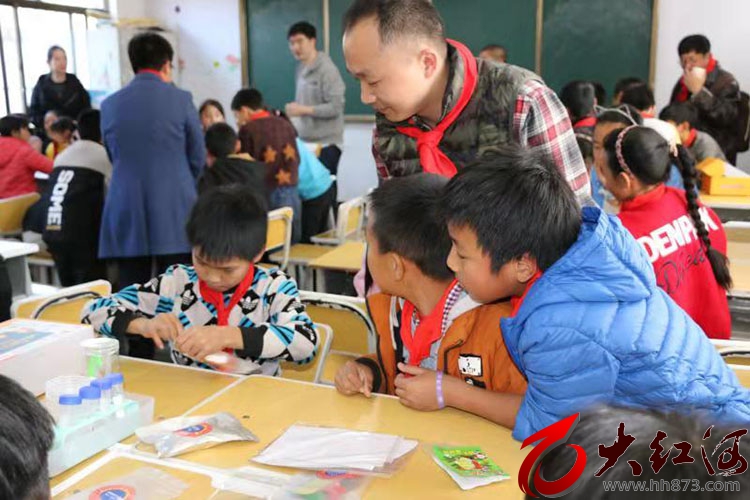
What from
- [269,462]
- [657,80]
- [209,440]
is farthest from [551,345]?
[657,80]

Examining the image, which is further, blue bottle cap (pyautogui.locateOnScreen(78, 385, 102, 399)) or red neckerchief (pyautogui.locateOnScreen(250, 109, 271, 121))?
red neckerchief (pyautogui.locateOnScreen(250, 109, 271, 121))

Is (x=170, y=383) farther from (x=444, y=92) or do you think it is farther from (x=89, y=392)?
(x=444, y=92)

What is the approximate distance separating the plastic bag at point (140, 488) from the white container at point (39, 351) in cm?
33

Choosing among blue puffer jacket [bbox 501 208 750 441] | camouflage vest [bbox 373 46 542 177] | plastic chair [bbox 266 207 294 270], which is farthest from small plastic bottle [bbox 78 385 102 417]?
plastic chair [bbox 266 207 294 270]

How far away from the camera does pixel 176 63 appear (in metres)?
8.34

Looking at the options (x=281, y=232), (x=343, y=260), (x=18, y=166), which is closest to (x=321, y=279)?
(x=343, y=260)

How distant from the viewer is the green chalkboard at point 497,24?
6656 millimetres

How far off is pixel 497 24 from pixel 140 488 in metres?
6.38

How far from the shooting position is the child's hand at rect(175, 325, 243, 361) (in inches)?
62.7

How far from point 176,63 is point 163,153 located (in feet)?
17.7

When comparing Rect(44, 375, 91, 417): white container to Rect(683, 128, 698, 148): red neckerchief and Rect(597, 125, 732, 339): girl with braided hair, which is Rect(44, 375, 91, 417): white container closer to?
Rect(597, 125, 732, 339): girl with braided hair

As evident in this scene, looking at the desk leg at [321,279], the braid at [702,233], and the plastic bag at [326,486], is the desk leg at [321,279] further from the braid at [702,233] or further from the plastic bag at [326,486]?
the plastic bag at [326,486]

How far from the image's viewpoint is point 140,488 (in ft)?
3.58

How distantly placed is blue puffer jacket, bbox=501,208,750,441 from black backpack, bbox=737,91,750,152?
4.85 m
